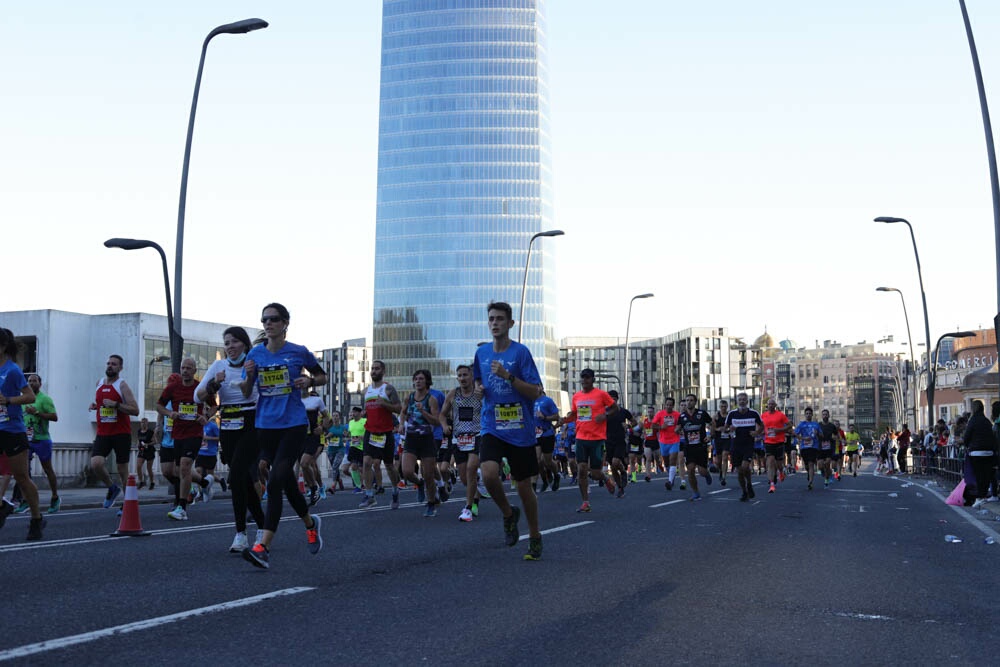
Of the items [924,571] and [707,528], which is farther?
[707,528]

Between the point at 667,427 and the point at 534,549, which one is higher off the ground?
the point at 667,427

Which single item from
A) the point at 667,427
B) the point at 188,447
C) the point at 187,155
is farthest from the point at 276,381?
the point at 667,427

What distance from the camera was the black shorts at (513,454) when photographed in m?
9.57

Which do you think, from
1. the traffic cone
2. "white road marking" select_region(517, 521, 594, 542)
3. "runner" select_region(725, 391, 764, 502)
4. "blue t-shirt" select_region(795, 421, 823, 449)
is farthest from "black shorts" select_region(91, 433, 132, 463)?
"blue t-shirt" select_region(795, 421, 823, 449)

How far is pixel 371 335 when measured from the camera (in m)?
177

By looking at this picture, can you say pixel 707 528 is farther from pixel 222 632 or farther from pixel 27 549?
pixel 222 632

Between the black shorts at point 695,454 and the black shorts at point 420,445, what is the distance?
19.2ft

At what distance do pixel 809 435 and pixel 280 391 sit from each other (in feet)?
71.4

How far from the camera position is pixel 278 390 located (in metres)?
9.01

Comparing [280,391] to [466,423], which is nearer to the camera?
[280,391]

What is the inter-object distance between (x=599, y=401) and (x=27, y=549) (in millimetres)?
9634

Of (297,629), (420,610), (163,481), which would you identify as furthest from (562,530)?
(163,481)

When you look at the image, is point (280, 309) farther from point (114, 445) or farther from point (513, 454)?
point (114, 445)

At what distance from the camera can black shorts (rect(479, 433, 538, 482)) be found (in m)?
9.57
